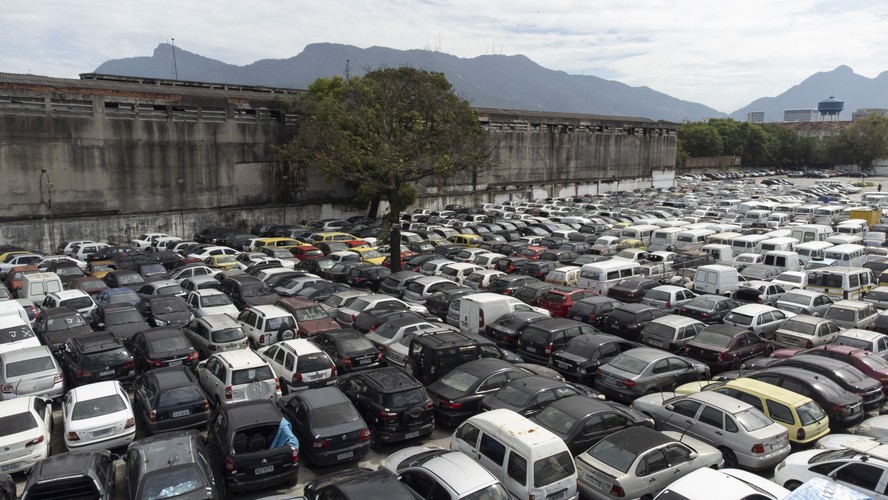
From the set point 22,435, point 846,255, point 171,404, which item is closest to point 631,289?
point 846,255

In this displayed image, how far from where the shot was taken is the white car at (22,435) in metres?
9.76

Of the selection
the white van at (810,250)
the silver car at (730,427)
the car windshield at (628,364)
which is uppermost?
the white van at (810,250)

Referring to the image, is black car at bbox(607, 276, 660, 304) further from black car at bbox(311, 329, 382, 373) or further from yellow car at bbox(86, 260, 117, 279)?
yellow car at bbox(86, 260, 117, 279)

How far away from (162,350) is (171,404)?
341 centimetres

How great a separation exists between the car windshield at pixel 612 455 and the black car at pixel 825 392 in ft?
18.1

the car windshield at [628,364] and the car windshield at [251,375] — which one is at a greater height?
the car windshield at [251,375]

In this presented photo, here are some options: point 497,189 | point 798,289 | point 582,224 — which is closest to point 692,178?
point 497,189

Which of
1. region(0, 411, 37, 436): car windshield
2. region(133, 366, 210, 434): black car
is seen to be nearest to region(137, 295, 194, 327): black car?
region(133, 366, 210, 434): black car

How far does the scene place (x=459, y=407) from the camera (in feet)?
40.7

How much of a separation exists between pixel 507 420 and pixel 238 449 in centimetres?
437

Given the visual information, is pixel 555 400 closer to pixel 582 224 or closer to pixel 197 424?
pixel 197 424

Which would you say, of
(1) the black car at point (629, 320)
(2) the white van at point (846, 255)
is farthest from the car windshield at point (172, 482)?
(2) the white van at point (846, 255)

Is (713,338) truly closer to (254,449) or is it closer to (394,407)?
(394,407)

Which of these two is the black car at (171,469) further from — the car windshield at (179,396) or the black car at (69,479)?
the car windshield at (179,396)
